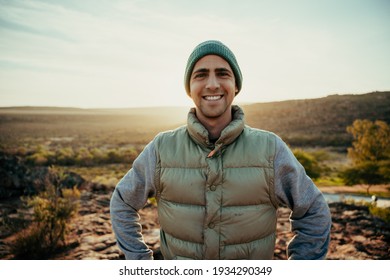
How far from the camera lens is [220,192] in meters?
1.43

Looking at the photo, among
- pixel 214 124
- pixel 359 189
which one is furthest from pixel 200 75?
pixel 359 189

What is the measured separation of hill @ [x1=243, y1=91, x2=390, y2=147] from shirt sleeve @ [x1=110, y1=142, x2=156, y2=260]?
27.6 m

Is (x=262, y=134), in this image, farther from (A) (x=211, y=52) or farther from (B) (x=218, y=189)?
(A) (x=211, y=52)

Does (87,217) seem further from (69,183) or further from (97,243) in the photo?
(69,183)

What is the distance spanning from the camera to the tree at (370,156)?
884 centimetres

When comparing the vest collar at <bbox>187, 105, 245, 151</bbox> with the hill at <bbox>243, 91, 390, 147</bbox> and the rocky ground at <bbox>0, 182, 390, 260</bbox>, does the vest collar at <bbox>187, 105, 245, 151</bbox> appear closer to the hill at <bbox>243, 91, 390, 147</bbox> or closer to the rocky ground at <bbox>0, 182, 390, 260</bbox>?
the rocky ground at <bbox>0, 182, 390, 260</bbox>

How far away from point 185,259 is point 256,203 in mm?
516

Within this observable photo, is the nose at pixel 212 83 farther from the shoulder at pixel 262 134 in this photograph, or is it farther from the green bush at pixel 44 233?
the green bush at pixel 44 233

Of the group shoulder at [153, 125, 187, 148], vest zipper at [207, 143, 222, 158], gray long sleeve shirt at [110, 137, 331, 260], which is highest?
shoulder at [153, 125, 187, 148]

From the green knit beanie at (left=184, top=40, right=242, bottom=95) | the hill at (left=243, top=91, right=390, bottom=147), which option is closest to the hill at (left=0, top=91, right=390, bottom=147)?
the hill at (left=243, top=91, right=390, bottom=147)

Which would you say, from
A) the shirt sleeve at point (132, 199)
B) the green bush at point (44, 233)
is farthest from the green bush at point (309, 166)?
the shirt sleeve at point (132, 199)

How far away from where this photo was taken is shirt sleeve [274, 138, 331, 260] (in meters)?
1.38

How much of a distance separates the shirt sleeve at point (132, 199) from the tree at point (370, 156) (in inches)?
358

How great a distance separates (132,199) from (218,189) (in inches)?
19.2
